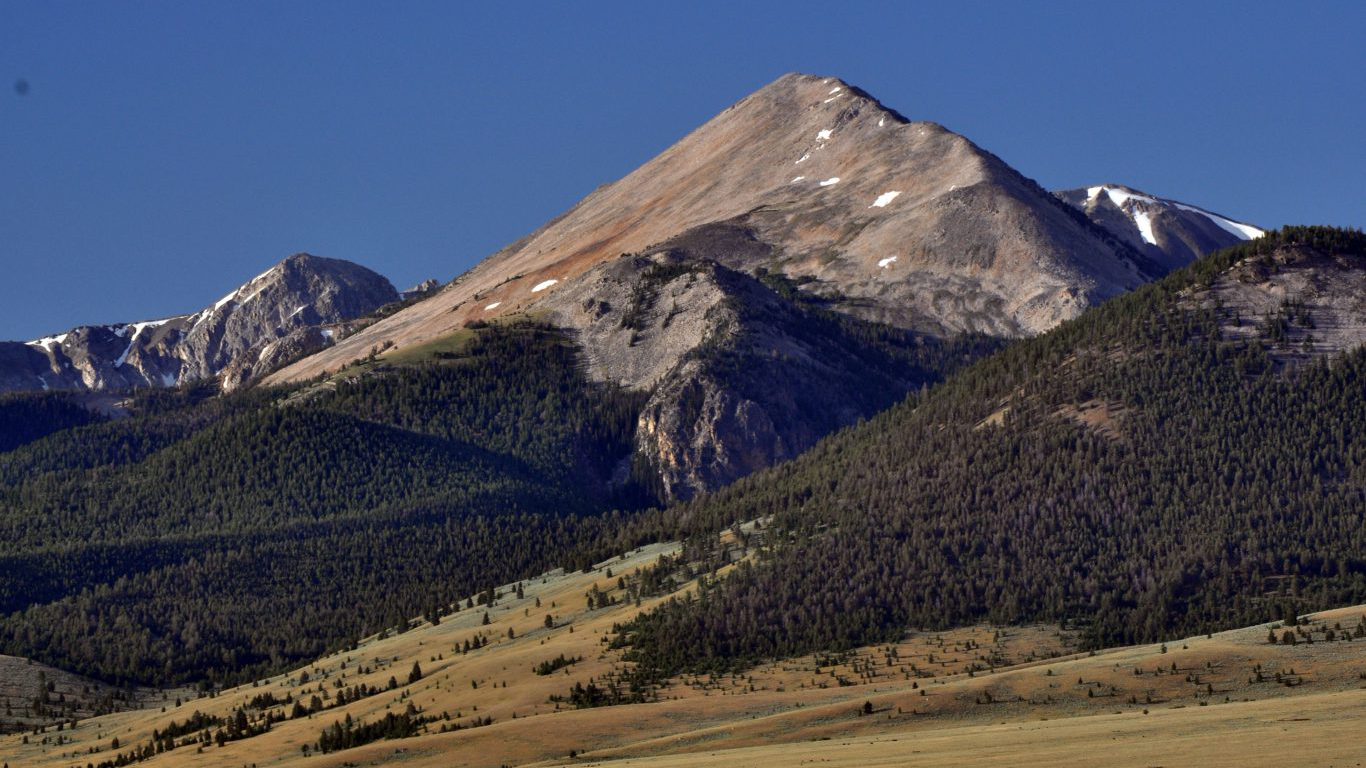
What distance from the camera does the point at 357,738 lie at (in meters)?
155

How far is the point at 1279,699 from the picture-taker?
368 feet

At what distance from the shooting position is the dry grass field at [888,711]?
318ft

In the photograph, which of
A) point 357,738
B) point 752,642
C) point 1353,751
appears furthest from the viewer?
point 752,642

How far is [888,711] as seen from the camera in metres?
125

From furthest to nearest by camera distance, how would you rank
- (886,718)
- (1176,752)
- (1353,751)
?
1. (886,718)
2. (1176,752)
3. (1353,751)

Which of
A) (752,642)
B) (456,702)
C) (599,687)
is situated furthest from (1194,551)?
(456,702)

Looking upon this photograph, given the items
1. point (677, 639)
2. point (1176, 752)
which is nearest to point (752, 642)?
point (677, 639)

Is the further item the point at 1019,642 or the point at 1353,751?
the point at 1019,642

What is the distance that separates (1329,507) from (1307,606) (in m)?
21.7

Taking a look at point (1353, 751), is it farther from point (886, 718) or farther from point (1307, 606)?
point (1307, 606)

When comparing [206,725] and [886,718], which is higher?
[206,725]

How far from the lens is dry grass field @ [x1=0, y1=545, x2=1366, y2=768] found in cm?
9694

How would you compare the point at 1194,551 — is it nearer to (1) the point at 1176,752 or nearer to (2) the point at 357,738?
(2) the point at 357,738

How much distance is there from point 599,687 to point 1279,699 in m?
72.7
